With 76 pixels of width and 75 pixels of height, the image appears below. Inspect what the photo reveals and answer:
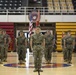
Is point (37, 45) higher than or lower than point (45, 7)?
lower

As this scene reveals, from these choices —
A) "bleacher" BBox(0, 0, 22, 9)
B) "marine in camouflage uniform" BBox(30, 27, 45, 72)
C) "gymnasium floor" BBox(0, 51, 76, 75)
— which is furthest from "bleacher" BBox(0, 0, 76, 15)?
"marine in camouflage uniform" BBox(30, 27, 45, 72)

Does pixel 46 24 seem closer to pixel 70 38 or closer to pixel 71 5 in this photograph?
pixel 71 5

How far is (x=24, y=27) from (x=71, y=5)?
233 inches

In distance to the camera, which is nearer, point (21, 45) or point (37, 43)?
point (37, 43)

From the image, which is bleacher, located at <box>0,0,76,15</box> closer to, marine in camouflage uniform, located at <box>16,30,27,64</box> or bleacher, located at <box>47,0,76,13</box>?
bleacher, located at <box>47,0,76,13</box>

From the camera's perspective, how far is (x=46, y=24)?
28062 millimetres

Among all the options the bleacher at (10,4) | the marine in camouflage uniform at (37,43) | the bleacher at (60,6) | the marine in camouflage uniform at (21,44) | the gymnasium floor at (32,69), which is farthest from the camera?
the bleacher at (10,4)

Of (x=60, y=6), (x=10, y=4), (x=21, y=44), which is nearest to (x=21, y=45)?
(x=21, y=44)

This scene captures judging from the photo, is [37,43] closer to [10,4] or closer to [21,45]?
[21,45]

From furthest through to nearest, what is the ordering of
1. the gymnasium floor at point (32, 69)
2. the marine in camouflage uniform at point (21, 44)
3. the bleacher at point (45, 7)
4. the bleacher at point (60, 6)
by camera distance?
1. the bleacher at point (60, 6)
2. the bleacher at point (45, 7)
3. the marine in camouflage uniform at point (21, 44)
4. the gymnasium floor at point (32, 69)

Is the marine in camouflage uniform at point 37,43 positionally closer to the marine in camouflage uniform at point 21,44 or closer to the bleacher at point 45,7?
the marine in camouflage uniform at point 21,44

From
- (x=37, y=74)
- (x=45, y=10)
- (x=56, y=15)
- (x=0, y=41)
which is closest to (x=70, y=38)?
(x=0, y=41)

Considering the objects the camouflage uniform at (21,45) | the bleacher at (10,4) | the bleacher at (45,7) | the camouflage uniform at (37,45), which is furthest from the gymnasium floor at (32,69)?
the bleacher at (10,4)

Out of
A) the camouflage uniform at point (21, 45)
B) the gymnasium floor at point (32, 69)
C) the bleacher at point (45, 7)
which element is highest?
the bleacher at point (45, 7)
